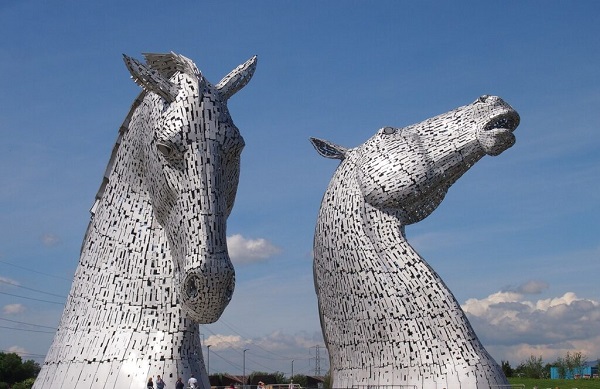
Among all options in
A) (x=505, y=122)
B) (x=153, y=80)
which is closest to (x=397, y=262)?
(x=505, y=122)

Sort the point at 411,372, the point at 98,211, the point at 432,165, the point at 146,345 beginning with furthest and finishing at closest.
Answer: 1. the point at 432,165
2. the point at 411,372
3. the point at 98,211
4. the point at 146,345

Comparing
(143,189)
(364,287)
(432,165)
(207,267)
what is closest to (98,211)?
(143,189)

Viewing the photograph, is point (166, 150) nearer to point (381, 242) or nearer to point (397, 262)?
point (397, 262)

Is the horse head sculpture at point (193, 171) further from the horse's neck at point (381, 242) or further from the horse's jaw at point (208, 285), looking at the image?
the horse's neck at point (381, 242)

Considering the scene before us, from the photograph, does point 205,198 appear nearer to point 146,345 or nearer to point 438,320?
point 146,345

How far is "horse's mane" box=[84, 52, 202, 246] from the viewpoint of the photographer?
8.48m

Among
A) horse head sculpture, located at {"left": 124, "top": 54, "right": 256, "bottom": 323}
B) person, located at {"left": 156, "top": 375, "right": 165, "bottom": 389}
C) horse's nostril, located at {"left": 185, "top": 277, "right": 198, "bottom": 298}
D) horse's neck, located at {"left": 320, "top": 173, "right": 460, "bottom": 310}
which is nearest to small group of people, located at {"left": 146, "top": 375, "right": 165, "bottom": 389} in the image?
person, located at {"left": 156, "top": 375, "right": 165, "bottom": 389}

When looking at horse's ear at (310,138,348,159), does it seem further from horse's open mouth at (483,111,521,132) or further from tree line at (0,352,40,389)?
tree line at (0,352,40,389)

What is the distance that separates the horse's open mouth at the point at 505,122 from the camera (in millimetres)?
14969

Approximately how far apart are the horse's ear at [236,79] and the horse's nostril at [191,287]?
2.13 m

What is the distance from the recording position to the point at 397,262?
14.4m

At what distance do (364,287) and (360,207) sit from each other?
1496 mm

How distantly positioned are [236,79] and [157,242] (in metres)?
1.96

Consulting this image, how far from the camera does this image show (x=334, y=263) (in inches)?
599
